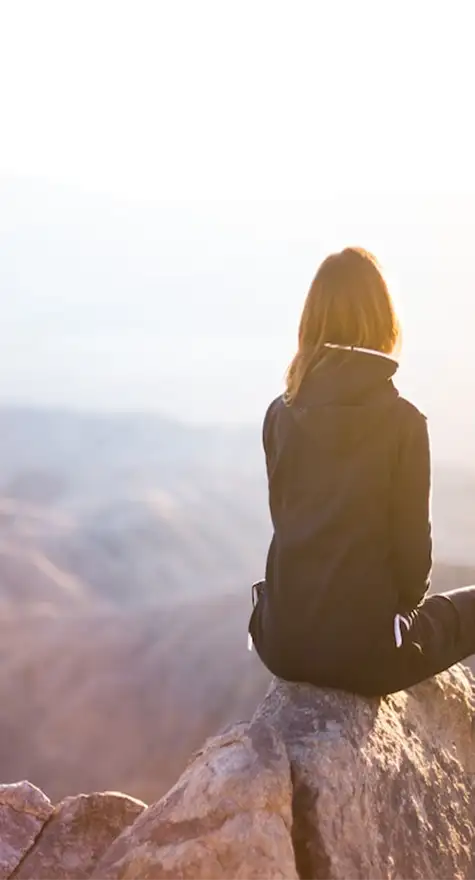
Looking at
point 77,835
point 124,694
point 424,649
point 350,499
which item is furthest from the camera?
point 124,694

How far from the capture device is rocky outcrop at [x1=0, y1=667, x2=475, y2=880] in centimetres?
242

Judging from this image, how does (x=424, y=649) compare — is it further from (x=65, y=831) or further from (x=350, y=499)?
(x=65, y=831)

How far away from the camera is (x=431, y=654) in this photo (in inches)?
112

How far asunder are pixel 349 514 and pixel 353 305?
525mm

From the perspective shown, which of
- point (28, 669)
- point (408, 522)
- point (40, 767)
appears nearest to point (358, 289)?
point (408, 522)

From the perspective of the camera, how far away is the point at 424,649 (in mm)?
2832

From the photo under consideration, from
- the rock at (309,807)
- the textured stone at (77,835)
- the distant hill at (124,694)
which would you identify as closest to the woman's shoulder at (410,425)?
the rock at (309,807)

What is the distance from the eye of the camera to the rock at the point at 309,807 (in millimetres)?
2416

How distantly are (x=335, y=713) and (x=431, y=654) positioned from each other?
0.33 metres

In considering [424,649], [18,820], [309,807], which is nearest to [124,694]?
[18,820]

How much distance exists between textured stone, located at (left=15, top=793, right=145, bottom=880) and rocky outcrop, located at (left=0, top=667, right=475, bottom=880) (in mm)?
56

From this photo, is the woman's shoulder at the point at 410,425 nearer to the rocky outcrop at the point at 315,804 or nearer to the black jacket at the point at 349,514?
the black jacket at the point at 349,514

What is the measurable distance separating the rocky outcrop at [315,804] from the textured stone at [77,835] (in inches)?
2.2

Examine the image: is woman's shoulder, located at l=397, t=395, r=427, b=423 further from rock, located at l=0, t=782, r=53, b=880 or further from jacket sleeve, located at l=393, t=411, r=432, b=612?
rock, located at l=0, t=782, r=53, b=880
